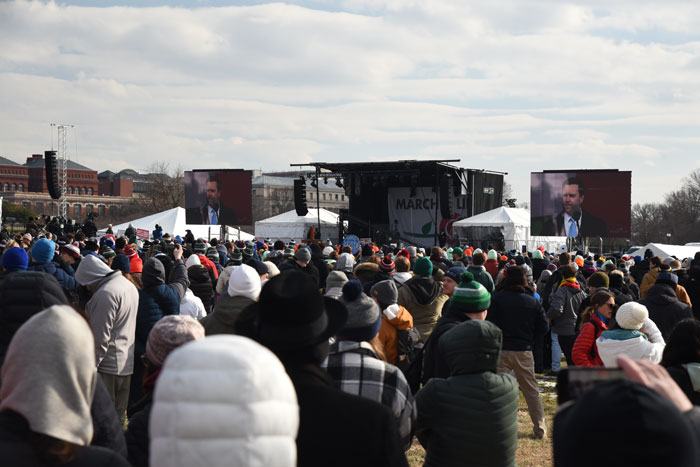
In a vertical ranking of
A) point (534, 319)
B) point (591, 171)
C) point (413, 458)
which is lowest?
point (413, 458)

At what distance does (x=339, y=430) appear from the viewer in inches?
90.0

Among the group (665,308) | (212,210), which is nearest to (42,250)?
(665,308)

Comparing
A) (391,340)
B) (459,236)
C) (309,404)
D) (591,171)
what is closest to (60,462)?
(309,404)

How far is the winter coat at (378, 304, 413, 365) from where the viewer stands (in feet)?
19.3

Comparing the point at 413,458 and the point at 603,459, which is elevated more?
the point at 603,459

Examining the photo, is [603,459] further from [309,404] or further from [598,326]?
[598,326]

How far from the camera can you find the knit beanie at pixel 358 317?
3557 millimetres

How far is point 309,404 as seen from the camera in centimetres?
230

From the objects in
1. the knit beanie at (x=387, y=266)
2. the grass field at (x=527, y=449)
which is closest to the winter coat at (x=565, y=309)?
the grass field at (x=527, y=449)

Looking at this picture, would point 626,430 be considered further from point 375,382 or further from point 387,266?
point 387,266

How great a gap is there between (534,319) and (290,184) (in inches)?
5029

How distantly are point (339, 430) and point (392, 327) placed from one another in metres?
3.65

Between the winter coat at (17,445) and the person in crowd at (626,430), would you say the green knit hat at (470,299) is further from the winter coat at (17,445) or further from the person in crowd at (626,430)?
the person in crowd at (626,430)

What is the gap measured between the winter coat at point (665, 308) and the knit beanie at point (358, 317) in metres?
4.93
